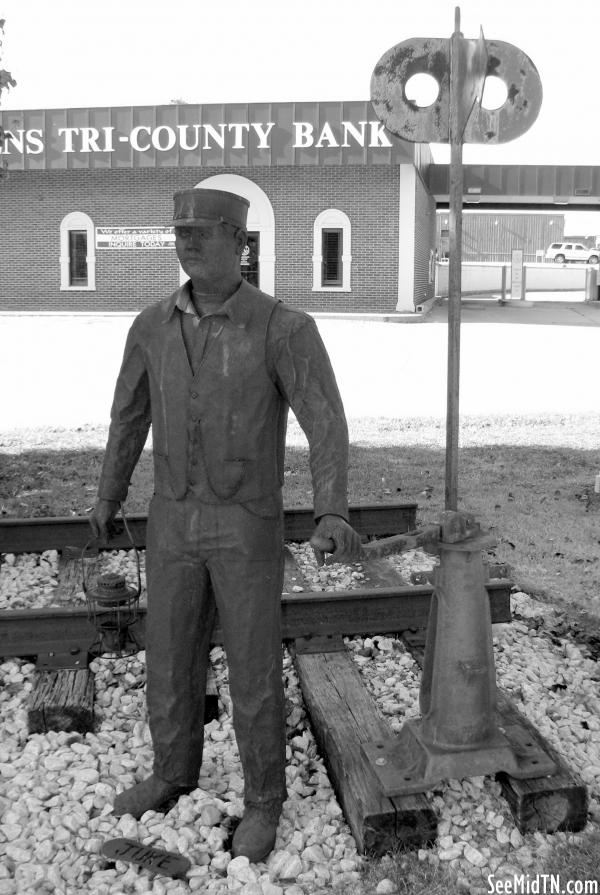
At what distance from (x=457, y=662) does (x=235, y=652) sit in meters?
0.76

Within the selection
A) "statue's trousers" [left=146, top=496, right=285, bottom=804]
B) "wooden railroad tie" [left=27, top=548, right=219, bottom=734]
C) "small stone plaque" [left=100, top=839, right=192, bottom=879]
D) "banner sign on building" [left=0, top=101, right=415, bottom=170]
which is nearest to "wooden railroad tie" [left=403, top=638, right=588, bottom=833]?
"statue's trousers" [left=146, top=496, right=285, bottom=804]

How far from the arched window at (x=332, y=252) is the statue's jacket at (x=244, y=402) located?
27.4 metres

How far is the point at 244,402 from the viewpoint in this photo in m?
3.06

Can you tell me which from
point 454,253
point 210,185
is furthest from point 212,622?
point 210,185

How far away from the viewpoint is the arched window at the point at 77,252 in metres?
31.2

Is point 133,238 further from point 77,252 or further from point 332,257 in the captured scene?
point 332,257

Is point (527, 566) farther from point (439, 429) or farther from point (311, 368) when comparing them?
point (439, 429)

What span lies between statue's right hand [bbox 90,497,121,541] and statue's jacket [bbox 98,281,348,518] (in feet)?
1.06

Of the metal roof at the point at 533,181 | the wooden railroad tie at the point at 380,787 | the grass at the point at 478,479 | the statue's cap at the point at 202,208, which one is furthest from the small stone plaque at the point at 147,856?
→ the metal roof at the point at 533,181

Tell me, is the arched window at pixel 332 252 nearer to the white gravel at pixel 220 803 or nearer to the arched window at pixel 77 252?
the arched window at pixel 77 252

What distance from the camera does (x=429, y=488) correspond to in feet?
26.8

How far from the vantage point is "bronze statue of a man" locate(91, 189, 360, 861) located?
3.05m

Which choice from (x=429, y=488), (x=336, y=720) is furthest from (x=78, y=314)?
(x=336, y=720)

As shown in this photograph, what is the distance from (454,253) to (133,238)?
2880cm
